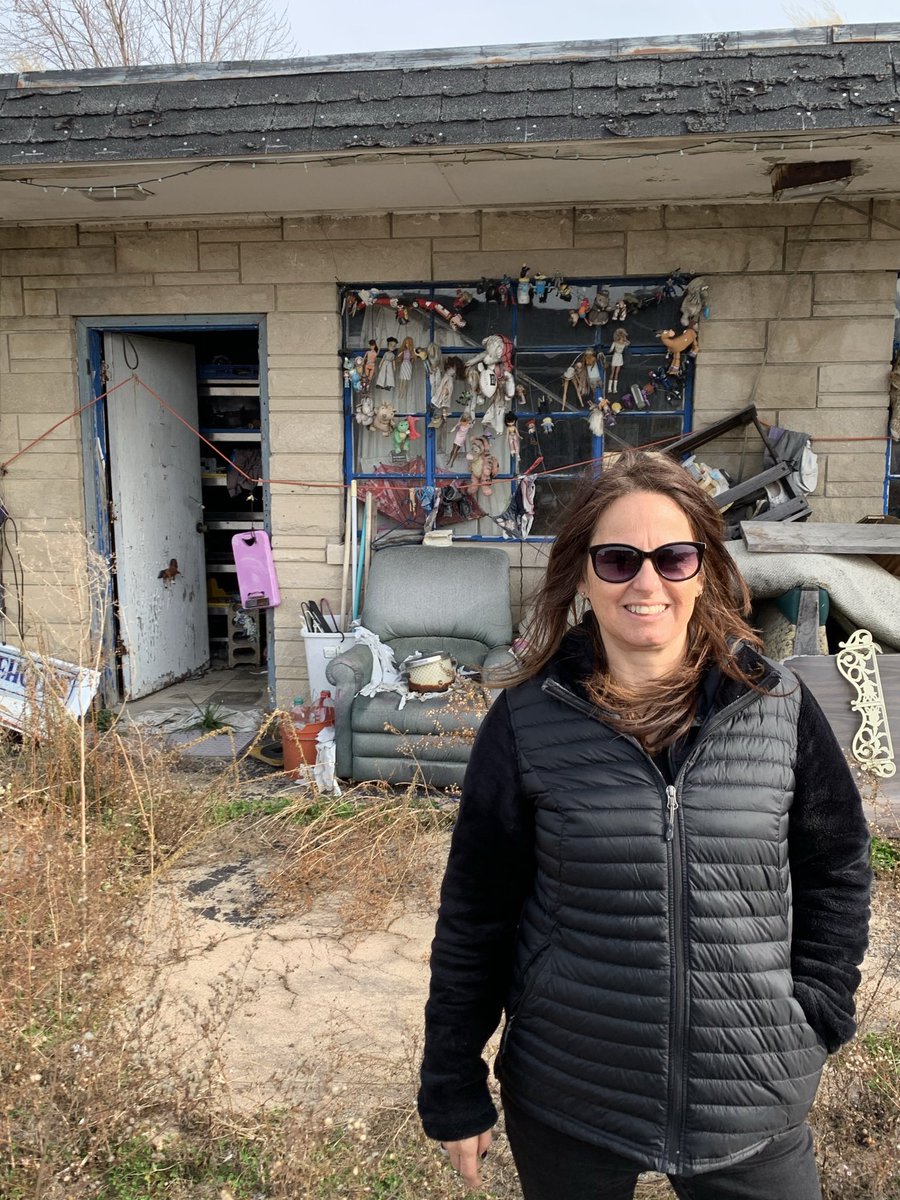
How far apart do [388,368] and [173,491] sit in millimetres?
2110

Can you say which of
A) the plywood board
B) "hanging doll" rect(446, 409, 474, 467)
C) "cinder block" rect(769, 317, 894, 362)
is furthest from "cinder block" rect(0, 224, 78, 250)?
the plywood board

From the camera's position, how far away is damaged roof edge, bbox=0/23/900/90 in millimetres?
3939

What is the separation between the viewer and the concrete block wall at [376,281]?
16.7 ft

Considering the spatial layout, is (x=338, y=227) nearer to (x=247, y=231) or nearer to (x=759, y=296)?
(x=247, y=231)

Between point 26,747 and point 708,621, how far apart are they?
337 centimetres

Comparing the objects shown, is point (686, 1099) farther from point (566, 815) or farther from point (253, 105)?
point (253, 105)

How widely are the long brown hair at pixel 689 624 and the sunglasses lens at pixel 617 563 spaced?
0.08m

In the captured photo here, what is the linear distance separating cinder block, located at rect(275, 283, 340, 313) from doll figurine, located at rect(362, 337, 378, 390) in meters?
0.29

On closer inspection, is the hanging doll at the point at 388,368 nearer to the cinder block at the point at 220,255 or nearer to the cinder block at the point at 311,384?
the cinder block at the point at 311,384

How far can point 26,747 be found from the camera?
156 inches

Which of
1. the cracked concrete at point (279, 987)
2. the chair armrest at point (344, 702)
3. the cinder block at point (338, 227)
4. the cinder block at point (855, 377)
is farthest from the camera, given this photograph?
the cinder block at point (338, 227)

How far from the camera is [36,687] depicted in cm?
397

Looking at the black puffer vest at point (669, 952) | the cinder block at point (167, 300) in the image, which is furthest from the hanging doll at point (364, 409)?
the black puffer vest at point (669, 952)

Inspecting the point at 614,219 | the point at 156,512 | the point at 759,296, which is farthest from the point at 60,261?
the point at 759,296
